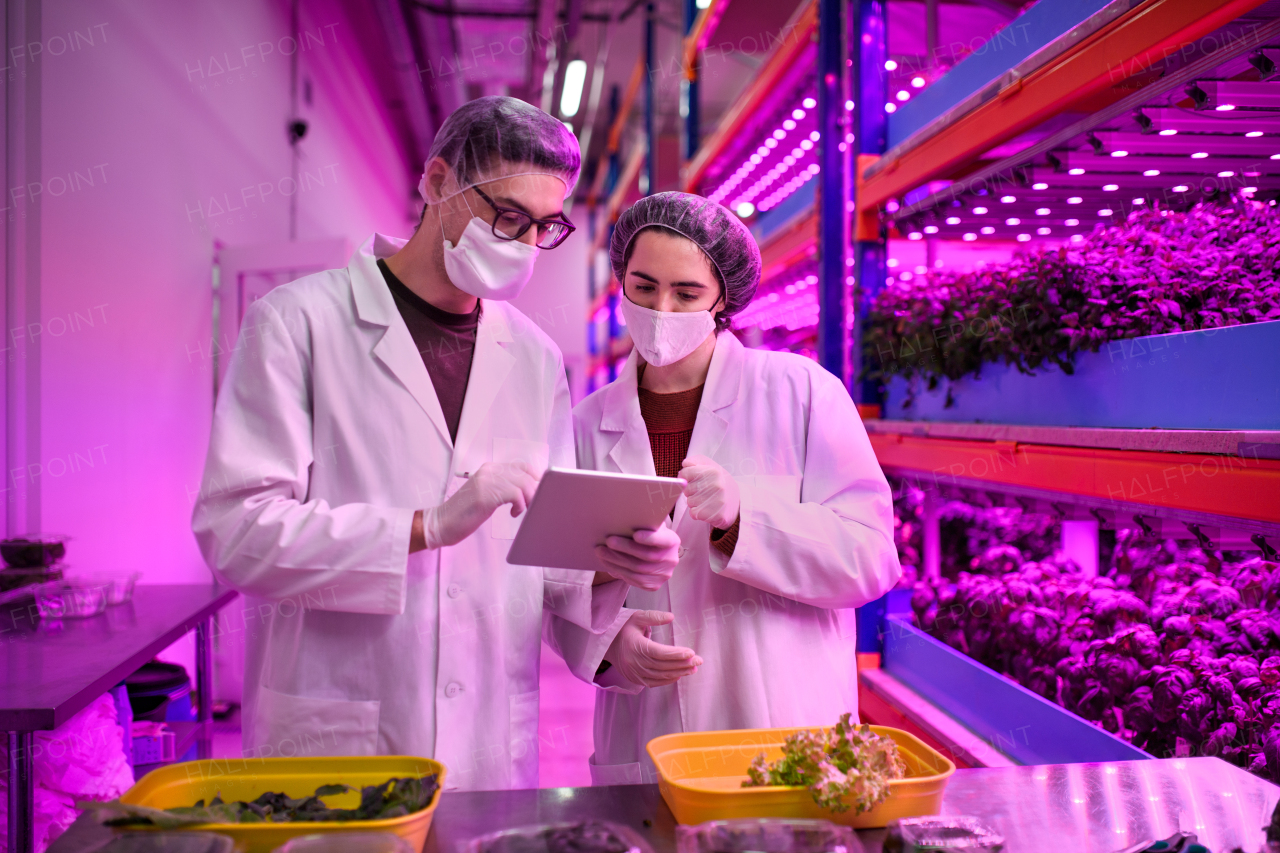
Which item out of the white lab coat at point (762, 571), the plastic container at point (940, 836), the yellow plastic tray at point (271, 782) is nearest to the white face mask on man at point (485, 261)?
the white lab coat at point (762, 571)

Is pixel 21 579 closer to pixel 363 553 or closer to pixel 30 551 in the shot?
pixel 30 551

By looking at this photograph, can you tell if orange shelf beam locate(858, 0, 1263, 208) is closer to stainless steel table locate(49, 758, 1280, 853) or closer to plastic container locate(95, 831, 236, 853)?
stainless steel table locate(49, 758, 1280, 853)

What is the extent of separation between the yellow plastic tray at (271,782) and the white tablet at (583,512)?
0.35 m

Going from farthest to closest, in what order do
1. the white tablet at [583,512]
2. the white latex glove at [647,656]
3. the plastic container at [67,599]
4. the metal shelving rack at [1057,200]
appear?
1. the plastic container at [67,599]
2. the metal shelving rack at [1057,200]
3. the white latex glove at [647,656]
4. the white tablet at [583,512]

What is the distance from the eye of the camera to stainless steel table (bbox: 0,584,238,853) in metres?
1.71

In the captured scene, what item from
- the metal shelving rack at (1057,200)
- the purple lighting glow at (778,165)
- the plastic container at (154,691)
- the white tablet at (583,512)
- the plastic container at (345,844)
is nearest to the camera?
the plastic container at (345,844)

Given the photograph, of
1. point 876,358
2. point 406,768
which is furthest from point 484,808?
point 876,358

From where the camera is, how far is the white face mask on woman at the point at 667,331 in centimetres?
182

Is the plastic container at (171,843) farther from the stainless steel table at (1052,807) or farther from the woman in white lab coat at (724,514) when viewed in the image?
the woman in white lab coat at (724,514)

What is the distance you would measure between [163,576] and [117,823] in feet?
11.5

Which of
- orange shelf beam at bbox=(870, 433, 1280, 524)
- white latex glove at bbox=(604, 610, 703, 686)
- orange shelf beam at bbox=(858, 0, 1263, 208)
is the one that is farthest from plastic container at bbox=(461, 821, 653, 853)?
orange shelf beam at bbox=(858, 0, 1263, 208)

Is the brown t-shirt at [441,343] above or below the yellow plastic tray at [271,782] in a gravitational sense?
above

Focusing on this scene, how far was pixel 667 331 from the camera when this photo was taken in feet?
5.98

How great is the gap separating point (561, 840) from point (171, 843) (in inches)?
16.2
